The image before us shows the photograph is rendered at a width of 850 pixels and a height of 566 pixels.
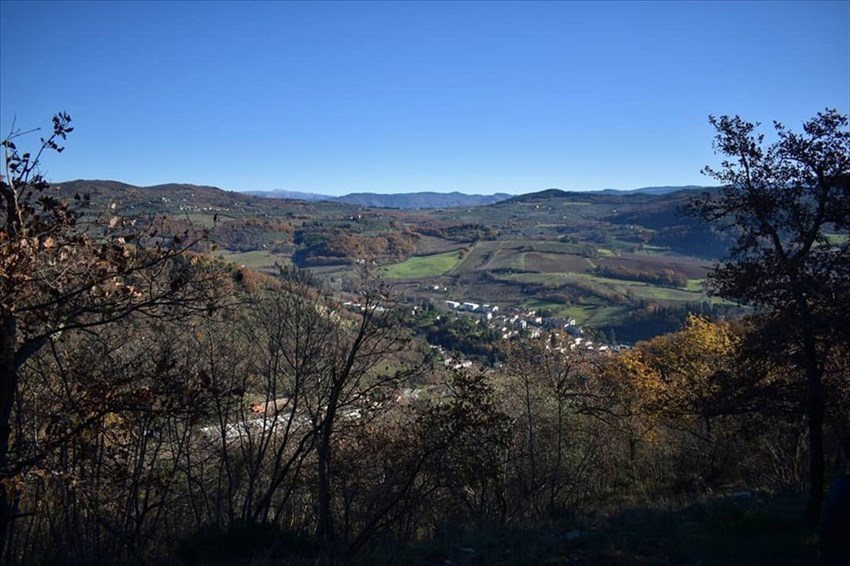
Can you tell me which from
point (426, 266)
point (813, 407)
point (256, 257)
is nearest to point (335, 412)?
point (813, 407)

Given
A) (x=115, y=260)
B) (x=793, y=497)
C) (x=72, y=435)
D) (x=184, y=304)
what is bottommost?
(x=793, y=497)

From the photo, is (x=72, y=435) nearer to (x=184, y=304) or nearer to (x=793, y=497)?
(x=184, y=304)

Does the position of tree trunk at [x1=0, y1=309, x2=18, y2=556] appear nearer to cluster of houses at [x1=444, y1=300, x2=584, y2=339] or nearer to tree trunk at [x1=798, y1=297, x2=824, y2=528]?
tree trunk at [x1=798, y1=297, x2=824, y2=528]

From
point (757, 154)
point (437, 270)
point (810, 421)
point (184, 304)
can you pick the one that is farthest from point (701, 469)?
point (437, 270)

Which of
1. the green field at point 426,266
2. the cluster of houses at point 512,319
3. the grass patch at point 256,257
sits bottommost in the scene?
the cluster of houses at point 512,319

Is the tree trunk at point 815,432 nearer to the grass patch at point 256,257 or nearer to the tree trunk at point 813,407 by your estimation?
the tree trunk at point 813,407

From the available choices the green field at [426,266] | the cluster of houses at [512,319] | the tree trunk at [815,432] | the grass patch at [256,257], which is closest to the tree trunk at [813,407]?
the tree trunk at [815,432]

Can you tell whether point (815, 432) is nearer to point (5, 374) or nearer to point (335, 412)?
point (335, 412)
